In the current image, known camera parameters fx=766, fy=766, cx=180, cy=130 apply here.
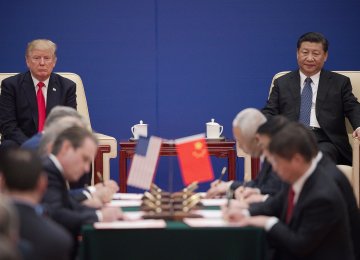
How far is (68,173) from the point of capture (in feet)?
13.0

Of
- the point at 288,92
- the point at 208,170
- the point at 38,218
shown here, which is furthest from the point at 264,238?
the point at 288,92

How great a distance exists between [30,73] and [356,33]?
3447 mm

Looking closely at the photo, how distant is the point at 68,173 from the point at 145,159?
67 centimetres

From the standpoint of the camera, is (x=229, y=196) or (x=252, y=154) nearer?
(x=229, y=196)

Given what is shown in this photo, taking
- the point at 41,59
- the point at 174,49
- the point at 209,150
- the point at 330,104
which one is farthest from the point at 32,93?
the point at 330,104

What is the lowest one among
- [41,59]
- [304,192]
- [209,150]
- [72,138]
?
[209,150]

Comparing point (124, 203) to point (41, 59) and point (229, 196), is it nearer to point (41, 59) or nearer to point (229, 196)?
point (229, 196)

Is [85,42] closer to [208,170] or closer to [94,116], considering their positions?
[94,116]

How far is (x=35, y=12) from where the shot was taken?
7.95 metres

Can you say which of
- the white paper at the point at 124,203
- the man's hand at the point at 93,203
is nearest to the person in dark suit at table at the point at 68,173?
the man's hand at the point at 93,203

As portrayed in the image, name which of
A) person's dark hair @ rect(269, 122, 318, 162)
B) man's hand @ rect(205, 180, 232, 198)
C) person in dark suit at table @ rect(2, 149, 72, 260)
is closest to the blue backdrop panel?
man's hand @ rect(205, 180, 232, 198)

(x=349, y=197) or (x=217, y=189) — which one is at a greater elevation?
(x=349, y=197)

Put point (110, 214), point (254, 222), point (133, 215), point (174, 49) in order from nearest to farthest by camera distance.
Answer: point (254, 222), point (110, 214), point (133, 215), point (174, 49)

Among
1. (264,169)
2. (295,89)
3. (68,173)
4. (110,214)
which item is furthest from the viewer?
(295,89)
